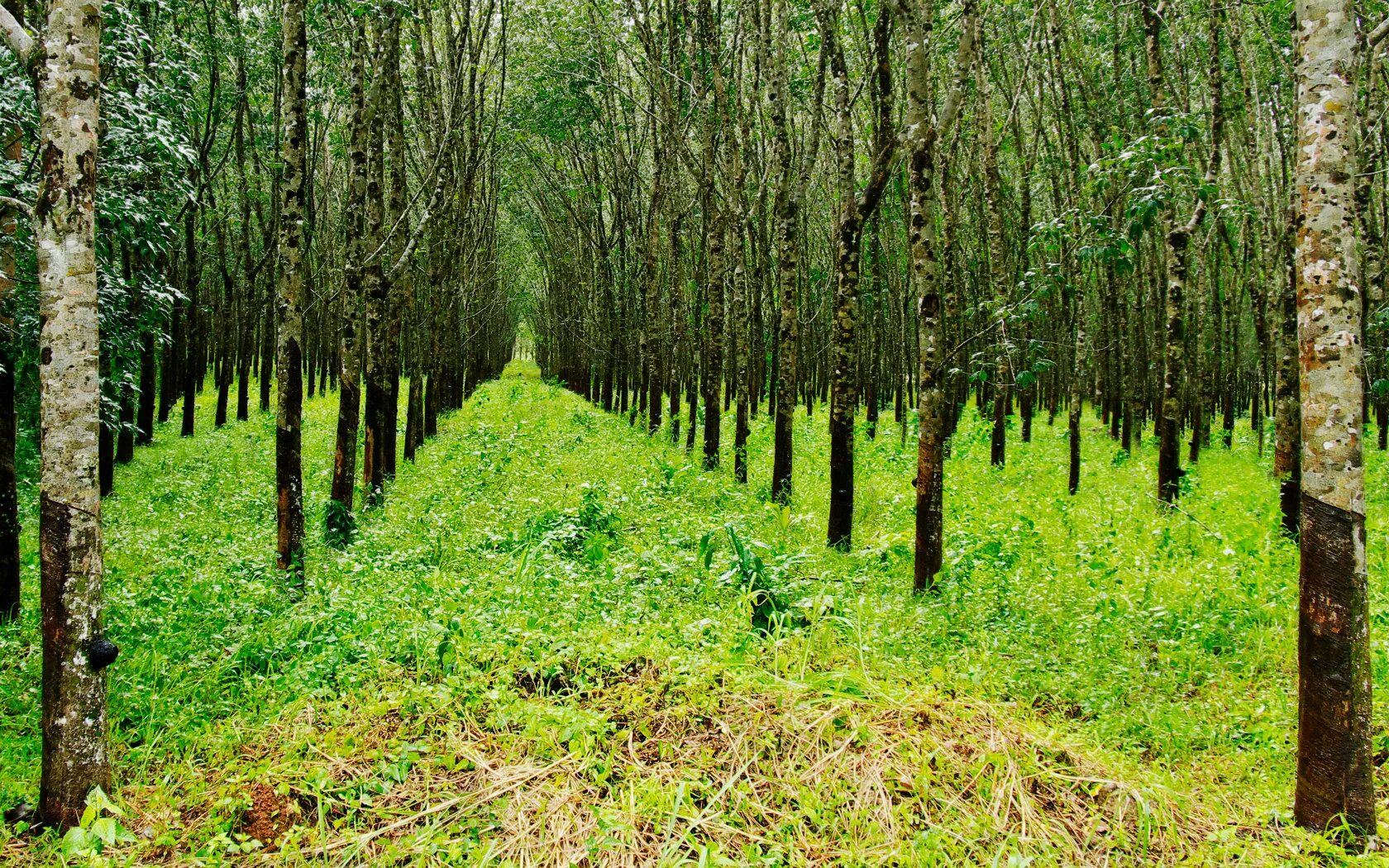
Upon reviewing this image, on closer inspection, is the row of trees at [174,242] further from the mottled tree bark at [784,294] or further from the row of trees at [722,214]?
the mottled tree bark at [784,294]

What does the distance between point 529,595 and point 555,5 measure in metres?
16.5

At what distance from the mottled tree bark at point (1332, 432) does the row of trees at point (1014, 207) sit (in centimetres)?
1

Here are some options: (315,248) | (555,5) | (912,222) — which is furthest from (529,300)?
(912,222)

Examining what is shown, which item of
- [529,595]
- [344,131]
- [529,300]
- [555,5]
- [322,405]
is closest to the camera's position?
[529,595]

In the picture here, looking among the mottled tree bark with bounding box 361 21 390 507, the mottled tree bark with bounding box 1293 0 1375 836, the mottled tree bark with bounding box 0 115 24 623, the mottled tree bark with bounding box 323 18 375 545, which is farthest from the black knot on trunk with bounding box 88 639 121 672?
the mottled tree bark with bounding box 361 21 390 507

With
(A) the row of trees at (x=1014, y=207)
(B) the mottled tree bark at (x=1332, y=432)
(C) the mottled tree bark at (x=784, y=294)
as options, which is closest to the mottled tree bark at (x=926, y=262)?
(A) the row of trees at (x=1014, y=207)

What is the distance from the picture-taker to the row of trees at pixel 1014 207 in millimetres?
3643

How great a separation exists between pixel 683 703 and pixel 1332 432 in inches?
142

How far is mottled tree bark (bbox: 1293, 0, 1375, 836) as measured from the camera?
355 centimetres

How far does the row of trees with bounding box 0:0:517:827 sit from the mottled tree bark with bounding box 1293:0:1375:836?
5927 mm

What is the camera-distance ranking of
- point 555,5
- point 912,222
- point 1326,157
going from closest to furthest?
point 1326,157 → point 912,222 → point 555,5

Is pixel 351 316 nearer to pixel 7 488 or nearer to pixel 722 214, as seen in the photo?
pixel 7 488

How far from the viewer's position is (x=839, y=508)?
902 cm

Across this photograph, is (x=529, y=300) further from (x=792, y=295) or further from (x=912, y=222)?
(x=912, y=222)
